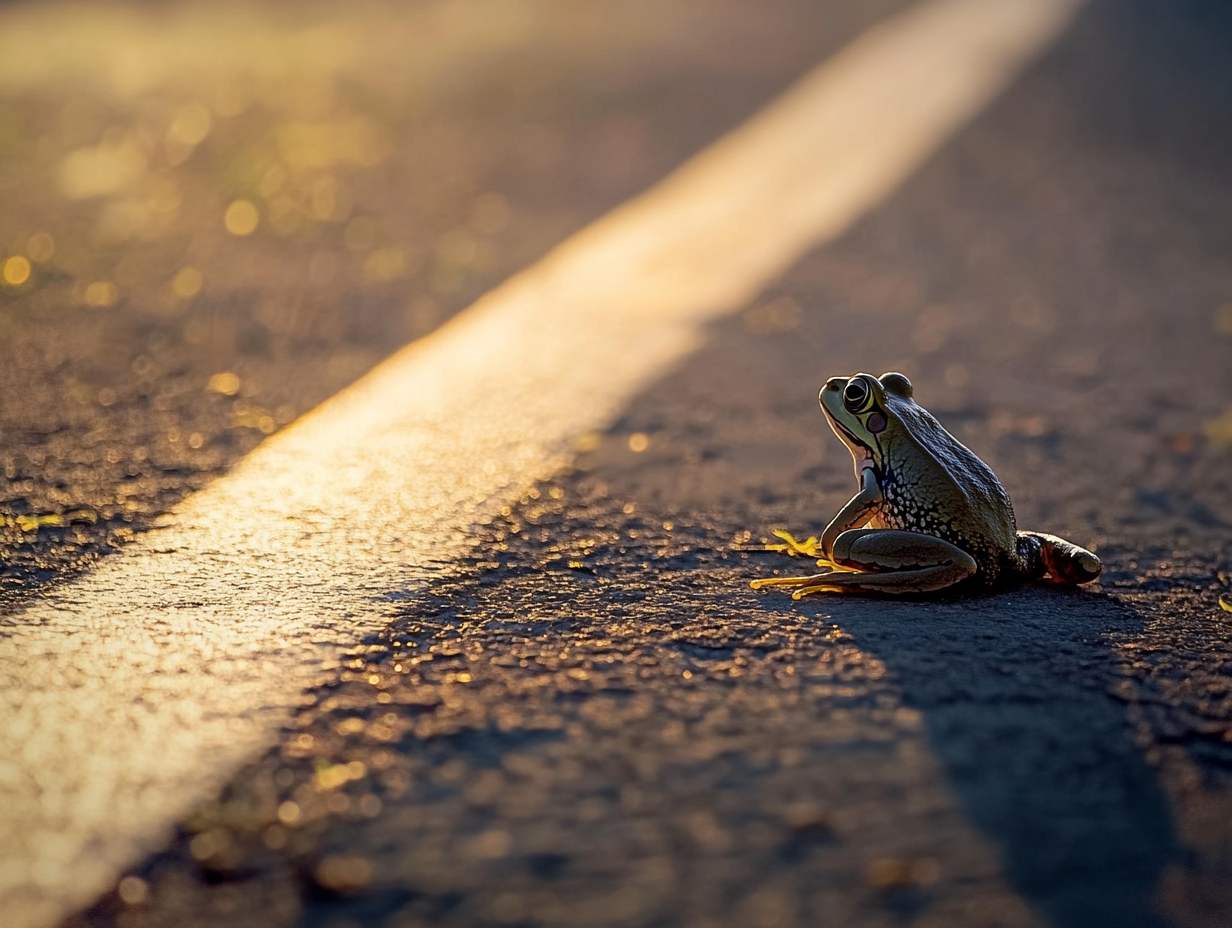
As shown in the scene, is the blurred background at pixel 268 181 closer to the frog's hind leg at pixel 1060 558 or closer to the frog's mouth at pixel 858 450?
the frog's mouth at pixel 858 450

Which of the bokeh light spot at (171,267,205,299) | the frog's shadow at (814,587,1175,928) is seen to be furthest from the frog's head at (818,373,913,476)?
the bokeh light spot at (171,267,205,299)

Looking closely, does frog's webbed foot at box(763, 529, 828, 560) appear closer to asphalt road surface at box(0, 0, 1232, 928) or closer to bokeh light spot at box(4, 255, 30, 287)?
asphalt road surface at box(0, 0, 1232, 928)

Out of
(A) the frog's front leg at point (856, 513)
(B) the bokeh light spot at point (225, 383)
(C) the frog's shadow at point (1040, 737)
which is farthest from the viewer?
(B) the bokeh light spot at point (225, 383)

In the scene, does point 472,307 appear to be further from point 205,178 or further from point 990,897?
point 990,897

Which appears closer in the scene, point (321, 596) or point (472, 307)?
point (321, 596)

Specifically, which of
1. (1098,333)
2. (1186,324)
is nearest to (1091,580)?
(1098,333)

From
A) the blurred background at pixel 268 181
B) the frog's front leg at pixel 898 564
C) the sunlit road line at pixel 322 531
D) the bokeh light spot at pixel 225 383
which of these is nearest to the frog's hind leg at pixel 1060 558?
the frog's front leg at pixel 898 564
